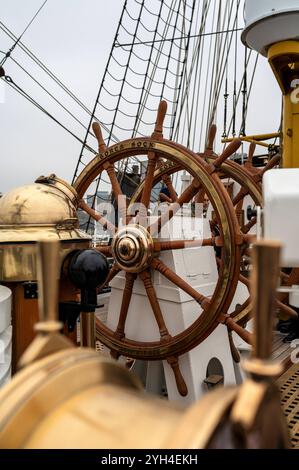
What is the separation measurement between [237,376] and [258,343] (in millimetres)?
2133

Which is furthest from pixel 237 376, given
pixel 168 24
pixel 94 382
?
pixel 168 24

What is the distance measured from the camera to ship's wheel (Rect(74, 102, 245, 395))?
1885 mm

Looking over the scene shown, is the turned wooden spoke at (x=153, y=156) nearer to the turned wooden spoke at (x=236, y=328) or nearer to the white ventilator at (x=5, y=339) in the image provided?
the turned wooden spoke at (x=236, y=328)

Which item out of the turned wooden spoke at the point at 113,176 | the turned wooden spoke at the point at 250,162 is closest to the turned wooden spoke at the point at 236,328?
the turned wooden spoke at the point at 113,176

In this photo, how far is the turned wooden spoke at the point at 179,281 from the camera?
6.33ft

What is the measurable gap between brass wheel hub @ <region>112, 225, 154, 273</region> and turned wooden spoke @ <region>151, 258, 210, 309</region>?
0.16 ft

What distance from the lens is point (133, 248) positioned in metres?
2.00

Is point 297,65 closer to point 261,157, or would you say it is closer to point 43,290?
point 43,290

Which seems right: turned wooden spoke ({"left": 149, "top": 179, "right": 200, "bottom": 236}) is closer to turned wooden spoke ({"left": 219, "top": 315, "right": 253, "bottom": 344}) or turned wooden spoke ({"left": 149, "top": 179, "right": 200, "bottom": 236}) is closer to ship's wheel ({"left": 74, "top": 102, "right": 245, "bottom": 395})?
ship's wheel ({"left": 74, "top": 102, "right": 245, "bottom": 395})

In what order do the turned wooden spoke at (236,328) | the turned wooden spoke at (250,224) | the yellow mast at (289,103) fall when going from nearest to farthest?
the turned wooden spoke at (236,328) → the yellow mast at (289,103) → the turned wooden spoke at (250,224)

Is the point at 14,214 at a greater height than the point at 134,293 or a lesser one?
greater

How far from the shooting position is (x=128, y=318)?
226 cm

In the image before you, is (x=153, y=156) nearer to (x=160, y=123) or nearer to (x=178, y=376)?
(x=160, y=123)

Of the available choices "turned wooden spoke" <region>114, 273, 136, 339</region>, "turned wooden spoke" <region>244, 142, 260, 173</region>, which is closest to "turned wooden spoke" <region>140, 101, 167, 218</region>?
"turned wooden spoke" <region>114, 273, 136, 339</region>
